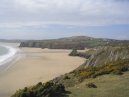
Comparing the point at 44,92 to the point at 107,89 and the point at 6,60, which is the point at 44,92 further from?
the point at 6,60

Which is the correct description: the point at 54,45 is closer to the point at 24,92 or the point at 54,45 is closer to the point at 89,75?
the point at 89,75

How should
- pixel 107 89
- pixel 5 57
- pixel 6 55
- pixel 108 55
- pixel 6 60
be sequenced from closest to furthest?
1. pixel 107 89
2. pixel 108 55
3. pixel 6 60
4. pixel 5 57
5. pixel 6 55

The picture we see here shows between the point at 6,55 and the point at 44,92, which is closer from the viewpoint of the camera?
the point at 44,92

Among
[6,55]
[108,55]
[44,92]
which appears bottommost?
[6,55]

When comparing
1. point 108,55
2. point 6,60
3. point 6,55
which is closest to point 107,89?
point 108,55

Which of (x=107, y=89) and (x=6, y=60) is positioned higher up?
(x=107, y=89)

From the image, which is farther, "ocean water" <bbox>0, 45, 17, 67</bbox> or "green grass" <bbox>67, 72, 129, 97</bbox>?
"ocean water" <bbox>0, 45, 17, 67</bbox>

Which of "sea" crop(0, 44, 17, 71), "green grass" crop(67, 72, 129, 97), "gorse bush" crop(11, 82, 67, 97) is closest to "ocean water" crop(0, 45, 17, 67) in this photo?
"sea" crop(0, 44, 17, 71)

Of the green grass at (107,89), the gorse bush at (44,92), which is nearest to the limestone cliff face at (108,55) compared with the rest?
the green grass at (107,89)

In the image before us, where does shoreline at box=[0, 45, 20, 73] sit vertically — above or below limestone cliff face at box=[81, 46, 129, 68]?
below

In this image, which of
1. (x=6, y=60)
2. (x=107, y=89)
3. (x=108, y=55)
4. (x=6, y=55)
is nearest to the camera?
(x=107, y=89)

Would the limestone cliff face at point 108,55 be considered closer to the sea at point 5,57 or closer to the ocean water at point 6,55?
the sea at point 5,57

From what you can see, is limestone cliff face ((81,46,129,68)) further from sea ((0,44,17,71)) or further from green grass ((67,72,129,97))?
→ sea ((0,44,17,71))

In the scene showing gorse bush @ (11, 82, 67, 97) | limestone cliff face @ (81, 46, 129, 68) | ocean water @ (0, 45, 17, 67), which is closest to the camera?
gorse bush @ (11, 82, 67, 97)
